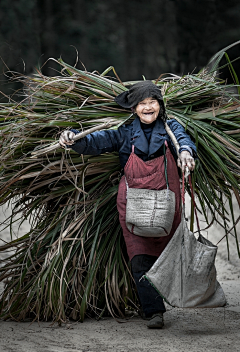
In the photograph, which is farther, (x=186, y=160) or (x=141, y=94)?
(x=141, y=94)

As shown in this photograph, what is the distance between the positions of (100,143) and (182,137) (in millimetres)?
409

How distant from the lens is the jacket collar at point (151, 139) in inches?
97.0

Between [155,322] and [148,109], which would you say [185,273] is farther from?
[148,109]

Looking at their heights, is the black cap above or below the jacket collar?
above

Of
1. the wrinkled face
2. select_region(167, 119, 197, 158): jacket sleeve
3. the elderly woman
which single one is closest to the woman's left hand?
select_region(167, 119, 197, 158): jacket sleeve

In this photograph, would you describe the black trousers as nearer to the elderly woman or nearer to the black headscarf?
the elderly woman

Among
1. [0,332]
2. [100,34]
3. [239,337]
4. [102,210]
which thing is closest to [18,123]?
[102,210]

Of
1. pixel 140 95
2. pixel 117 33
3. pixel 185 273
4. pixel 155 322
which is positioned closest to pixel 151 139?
pixel 140 95

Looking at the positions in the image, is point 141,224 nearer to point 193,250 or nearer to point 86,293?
point 193,250

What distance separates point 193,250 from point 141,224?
1.00 ft

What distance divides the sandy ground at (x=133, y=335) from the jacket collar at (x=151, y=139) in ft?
2.93

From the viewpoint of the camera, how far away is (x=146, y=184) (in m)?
2.40

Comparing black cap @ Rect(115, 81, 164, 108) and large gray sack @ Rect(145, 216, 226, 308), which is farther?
black cap @ Rect(115, 81, 164, 108)

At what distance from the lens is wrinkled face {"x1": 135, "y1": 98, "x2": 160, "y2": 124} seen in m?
2.51
